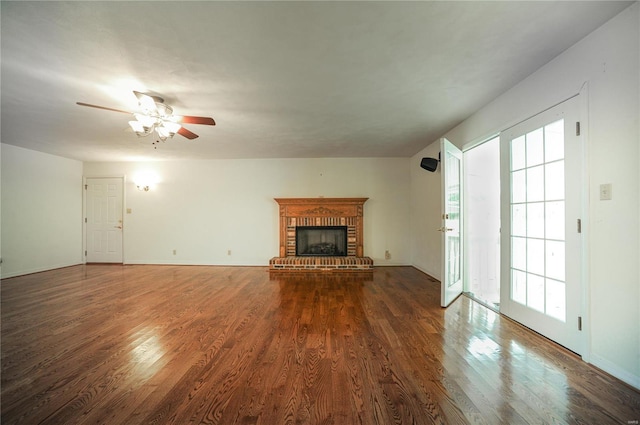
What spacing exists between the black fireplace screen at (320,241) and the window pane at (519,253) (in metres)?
3.15

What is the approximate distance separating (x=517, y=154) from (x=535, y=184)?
1.23 ft

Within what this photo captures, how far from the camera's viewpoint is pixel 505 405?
4.35ft

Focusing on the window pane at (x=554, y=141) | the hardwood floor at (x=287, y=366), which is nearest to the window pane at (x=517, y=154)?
the window pane at (x=554, y=141)

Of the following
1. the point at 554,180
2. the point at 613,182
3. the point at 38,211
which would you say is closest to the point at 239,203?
the point at 38,211

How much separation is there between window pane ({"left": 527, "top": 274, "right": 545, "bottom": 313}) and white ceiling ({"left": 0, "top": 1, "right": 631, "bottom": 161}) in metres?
1.91

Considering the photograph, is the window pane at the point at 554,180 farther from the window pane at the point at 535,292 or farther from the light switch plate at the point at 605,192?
the window pane at the point at 535,292

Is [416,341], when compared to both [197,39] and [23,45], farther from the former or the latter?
[23,45]

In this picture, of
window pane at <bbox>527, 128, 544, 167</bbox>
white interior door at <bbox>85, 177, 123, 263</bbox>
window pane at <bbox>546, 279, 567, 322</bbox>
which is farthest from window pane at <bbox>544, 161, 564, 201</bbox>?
white interior door at <bbox>85, 177, 123, 263</bbox>

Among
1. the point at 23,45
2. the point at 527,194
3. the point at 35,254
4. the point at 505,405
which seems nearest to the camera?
the point at 505,405

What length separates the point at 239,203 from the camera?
538 centimetres

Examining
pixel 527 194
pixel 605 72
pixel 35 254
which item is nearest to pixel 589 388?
pixel 527 194

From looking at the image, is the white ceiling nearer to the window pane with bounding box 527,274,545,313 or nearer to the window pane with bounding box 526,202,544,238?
the window pane with bounding box 526,202,544,238

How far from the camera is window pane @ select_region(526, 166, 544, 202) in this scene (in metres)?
2.17

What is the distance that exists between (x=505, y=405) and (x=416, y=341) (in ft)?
2.42
